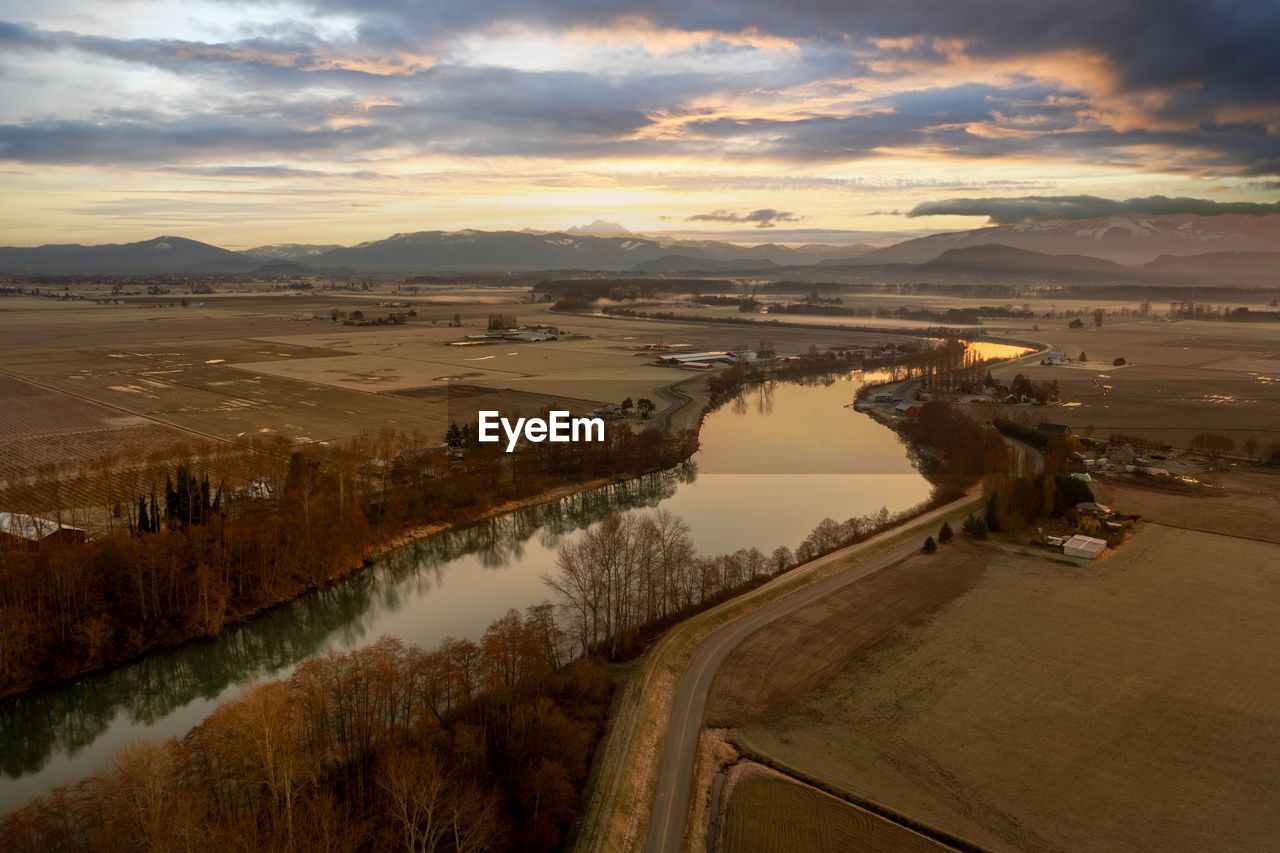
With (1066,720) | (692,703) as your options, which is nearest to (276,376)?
(692,703)

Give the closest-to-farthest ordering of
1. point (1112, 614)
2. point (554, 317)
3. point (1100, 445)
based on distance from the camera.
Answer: point (1112, 614)
point (1100, 445)
point (554, 317)

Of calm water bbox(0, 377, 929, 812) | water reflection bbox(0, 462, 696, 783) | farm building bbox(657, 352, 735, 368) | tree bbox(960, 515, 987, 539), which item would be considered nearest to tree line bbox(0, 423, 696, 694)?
water reflection bbox(0, 462, 696, 783)

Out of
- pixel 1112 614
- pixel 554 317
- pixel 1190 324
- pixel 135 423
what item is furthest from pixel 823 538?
pixel 1190 324

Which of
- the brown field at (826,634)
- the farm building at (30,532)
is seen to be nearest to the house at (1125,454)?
the brown field at (826,634)

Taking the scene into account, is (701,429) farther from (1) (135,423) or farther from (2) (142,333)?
(2) (142,333)

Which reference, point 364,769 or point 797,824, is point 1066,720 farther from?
point 364,769

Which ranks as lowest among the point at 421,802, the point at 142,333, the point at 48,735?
the point at 48,735
